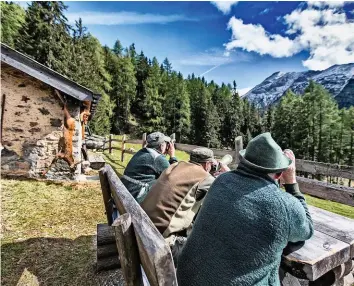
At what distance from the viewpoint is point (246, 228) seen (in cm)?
149

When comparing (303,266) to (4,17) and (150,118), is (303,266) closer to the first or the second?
(4,17)

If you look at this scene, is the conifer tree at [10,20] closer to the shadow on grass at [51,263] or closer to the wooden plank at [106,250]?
the shadow on grass at [51,263]

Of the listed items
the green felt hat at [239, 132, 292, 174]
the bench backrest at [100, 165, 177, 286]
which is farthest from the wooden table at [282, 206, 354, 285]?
the bench backrest at [100, 165, 177, 286]

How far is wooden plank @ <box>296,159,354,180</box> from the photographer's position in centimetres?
463

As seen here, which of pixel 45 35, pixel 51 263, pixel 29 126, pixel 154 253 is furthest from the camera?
pixel 45 35

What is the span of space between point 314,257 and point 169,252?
1.23 meters

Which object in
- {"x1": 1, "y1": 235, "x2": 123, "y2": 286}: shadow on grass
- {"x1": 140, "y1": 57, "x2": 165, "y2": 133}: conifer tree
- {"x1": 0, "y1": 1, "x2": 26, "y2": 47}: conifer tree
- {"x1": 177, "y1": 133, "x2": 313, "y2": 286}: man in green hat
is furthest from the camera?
{"x1": 140, "y1": 57, "x2": 165, "y2": 133}: conifer tree

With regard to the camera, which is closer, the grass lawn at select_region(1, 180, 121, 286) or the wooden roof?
the grass lawn at select_region(1, 180, 121, 286)

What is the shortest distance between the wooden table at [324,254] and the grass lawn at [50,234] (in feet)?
7.38

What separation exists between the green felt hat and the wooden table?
69 centimetres

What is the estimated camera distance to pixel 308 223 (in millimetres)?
1712

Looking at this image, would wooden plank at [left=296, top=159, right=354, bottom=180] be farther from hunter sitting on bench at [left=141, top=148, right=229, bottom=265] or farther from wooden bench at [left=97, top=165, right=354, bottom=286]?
hunter sitting on bench at [left=141, top=148, right=229, bottom=265]

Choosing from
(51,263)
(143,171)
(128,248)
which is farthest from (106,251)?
(128,248)

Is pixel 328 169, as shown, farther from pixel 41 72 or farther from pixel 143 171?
pixel 41 72
